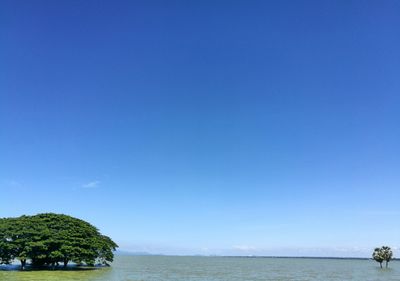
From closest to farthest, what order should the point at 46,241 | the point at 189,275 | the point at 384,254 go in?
the point at 46,241 < the point at 189,275 < the point at 384,254

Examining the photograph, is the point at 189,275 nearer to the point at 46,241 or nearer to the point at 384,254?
the point at 46,241

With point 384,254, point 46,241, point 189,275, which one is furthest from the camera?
point 384,254

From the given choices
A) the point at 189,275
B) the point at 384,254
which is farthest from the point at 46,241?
the point at 384,254

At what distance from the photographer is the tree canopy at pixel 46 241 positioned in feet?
213

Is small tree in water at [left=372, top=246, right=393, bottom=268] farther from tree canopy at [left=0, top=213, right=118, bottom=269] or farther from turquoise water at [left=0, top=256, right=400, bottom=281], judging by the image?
tree canopy at [left=0, top=213, right=118, bottom=269]

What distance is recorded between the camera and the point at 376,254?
12256 cm

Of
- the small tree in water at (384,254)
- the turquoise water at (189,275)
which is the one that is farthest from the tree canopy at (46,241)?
the small tree in water at (384,254)

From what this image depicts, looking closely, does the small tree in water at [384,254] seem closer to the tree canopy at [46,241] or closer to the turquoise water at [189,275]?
the turquoise water at [189,275]

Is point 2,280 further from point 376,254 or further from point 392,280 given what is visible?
point 376,254

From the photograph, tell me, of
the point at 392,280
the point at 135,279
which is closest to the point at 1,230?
the point at 135,279

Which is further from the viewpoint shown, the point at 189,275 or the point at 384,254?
the point at 384,254

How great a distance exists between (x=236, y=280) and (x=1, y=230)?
39.2 meters

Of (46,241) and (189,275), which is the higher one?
(46,241)

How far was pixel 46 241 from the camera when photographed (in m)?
64.6
